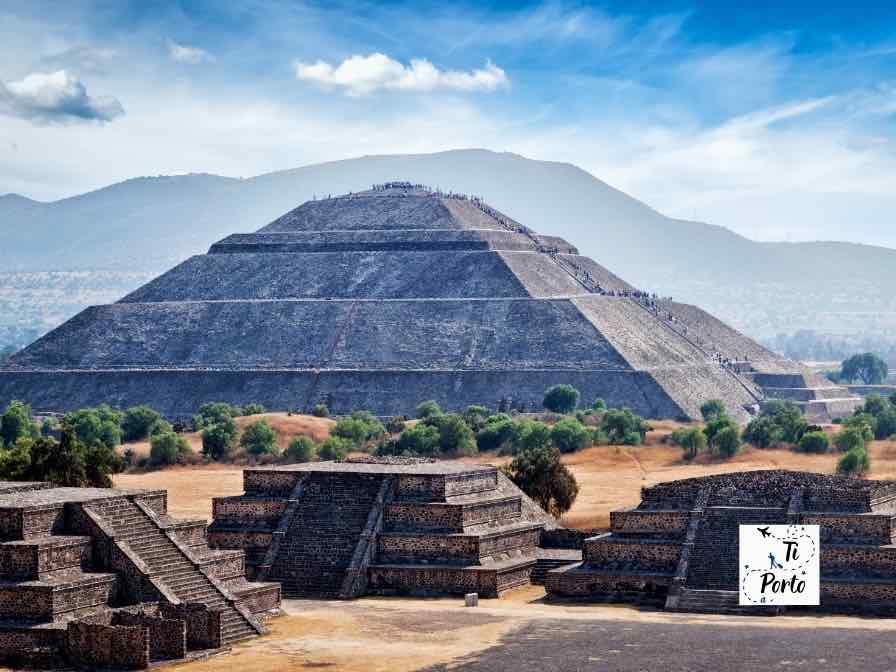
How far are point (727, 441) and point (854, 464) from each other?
13.6 meters

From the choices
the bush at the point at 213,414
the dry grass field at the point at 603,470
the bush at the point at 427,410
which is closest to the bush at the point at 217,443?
the dry grass field at the point at 603,470

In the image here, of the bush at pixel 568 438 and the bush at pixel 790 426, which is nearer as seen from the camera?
the bush at pixel 568 438

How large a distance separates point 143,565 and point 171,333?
4259 inches

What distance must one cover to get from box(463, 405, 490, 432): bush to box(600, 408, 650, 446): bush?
698cm

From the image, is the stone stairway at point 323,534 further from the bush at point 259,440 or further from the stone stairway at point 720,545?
the bush at point 259,440

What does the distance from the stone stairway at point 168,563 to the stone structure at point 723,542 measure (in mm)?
10707

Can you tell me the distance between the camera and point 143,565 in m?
44.9

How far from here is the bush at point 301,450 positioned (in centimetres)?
9550

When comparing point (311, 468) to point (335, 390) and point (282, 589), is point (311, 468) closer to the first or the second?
point (282, 589)

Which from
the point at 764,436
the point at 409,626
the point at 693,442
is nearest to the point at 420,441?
the point at 693,442

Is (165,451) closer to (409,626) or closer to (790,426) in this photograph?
(790,426)

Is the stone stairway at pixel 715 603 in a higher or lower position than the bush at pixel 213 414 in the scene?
lower

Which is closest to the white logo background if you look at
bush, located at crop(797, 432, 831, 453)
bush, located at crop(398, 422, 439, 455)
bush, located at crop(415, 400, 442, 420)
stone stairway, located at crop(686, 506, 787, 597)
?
stone stairway, located at crop(686, 506, 787, 597)

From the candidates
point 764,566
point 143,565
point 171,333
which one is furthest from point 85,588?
point 171,333
